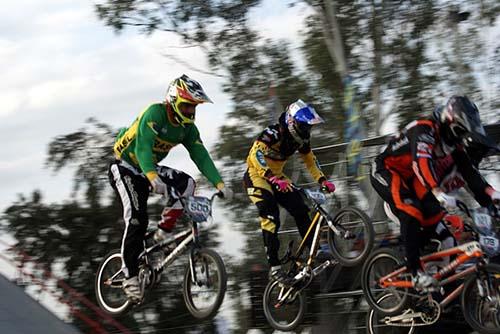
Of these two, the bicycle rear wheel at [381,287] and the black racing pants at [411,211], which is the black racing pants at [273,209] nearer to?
the bicycle rear wheel at [381,287]

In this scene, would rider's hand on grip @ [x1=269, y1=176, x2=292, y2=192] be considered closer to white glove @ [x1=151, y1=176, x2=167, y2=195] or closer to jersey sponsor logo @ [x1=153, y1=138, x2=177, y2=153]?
jersey sponsor logo @ [x1=153, y1=138, x2=177, y2=153]

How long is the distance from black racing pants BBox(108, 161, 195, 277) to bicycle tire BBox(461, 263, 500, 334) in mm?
3210

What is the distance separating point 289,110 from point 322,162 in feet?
8.74

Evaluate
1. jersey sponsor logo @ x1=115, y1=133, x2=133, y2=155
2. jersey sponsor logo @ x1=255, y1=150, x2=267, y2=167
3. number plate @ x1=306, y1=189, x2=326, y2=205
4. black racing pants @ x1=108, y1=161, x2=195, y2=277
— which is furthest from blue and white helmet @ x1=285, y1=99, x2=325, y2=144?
jersey sponsor logo @ x1=115, y1=133, x2=133, y2=155

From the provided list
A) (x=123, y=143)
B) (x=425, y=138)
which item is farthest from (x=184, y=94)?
(x=425, y=138)

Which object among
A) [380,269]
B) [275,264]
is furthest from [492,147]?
[275,264]

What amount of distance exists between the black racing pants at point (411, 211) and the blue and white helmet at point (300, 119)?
41.6 inches

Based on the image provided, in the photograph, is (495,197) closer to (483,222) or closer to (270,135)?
(483,222)

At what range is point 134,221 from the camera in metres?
10.6

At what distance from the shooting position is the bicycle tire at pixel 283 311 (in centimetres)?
1155

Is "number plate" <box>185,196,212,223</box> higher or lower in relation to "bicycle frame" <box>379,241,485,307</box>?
higher

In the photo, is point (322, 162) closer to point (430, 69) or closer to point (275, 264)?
point (275, 264)

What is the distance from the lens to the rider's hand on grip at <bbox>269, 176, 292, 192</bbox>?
36.3 feet

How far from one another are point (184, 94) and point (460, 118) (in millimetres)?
2896
